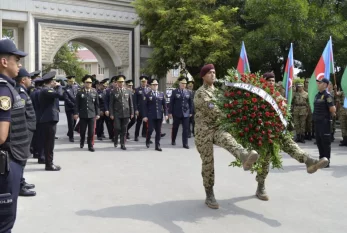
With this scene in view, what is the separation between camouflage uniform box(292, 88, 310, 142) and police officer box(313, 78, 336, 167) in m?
4.02

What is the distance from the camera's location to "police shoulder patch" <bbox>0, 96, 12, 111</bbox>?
9.12ft

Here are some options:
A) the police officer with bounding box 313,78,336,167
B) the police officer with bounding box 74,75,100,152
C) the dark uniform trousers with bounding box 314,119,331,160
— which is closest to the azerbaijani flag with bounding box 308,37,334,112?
the police officer with bounding box 313,78,336,167

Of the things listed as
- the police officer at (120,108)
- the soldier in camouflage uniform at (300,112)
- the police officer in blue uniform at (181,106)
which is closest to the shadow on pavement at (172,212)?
the police officer at (120,108)

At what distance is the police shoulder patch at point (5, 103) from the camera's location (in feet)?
9.12

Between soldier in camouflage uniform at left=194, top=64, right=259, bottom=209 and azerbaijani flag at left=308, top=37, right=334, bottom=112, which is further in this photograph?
azerbaijani flag at left=308, top=37, right=334, bottom=112

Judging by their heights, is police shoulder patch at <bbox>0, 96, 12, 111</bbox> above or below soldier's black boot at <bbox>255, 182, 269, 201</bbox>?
above

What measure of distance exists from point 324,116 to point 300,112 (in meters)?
4.30

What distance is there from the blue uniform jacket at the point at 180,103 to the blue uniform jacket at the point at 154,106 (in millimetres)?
281

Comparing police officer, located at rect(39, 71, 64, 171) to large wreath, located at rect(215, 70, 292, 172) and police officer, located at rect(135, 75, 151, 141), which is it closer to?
large wreath, located at rect(215, 70, 292, 172)

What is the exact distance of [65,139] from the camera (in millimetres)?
12164

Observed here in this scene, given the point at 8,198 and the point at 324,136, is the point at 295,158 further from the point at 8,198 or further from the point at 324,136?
the point at 324,136

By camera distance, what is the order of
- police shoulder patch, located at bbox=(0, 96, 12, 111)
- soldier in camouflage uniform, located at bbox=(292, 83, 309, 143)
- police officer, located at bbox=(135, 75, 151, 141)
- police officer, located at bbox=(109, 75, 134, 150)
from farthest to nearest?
soldier in camouflage uniform, located at bbox=(292, 83, 309, 143)
police officer, located at bbox=(135, 75, 151, 141)
police officer, located at bbox=(109, 75, 134, 150)
police shoulder patch, located at bbox=(0, 96, 12, 111)

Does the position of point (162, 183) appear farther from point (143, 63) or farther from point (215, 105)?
point (143, 63)

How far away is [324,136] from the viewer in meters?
7.93
